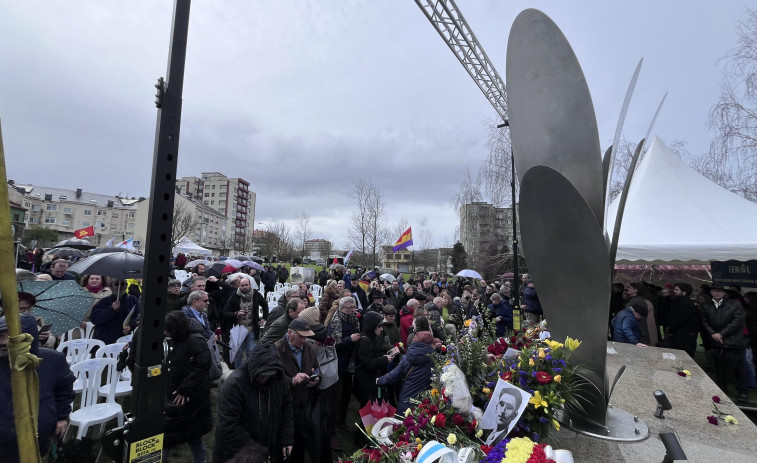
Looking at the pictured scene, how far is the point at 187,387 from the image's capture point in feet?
11.7

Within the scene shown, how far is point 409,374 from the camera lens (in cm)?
421

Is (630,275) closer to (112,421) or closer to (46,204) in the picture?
(112,421)

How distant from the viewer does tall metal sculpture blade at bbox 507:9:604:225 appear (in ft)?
14.0

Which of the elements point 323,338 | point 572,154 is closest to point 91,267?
point 323,338

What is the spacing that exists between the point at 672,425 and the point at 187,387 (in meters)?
5.77

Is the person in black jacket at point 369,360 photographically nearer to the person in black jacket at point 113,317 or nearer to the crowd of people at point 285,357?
the crowd of people at point 285,357

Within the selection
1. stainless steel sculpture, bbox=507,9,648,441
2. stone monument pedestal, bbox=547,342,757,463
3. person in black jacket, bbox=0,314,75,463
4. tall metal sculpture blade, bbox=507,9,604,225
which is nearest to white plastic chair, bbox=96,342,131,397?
person in black jacket, bbox=0,314,75,463

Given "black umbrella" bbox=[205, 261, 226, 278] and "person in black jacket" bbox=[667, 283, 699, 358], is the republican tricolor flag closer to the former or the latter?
"black umbrella" bbox=[205, 261, 226, 278]

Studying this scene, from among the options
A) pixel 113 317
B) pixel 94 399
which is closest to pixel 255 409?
pixel 94 399

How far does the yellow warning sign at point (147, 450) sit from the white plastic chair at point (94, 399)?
369 centimetres

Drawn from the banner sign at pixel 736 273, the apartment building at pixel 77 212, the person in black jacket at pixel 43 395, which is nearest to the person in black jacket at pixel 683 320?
the banner sign at pixel 736 273

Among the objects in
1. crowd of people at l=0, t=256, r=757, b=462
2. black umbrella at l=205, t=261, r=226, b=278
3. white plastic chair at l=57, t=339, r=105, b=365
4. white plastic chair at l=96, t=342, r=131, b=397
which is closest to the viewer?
crowd of people at l=0, t=256, r=757, b=462

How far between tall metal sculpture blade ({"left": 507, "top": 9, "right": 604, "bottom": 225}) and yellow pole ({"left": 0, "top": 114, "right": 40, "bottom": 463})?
4.89 meters

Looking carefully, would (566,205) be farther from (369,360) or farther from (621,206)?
(369,360)
